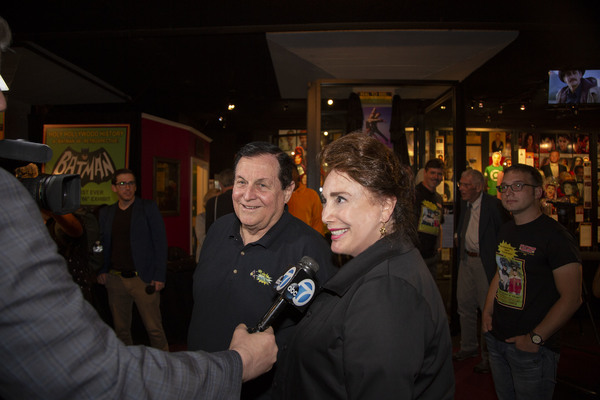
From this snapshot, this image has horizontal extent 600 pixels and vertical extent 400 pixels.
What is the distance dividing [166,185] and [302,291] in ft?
25.2

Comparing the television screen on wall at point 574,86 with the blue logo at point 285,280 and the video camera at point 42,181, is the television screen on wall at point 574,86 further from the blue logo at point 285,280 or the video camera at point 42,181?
the video camera at point 42,181

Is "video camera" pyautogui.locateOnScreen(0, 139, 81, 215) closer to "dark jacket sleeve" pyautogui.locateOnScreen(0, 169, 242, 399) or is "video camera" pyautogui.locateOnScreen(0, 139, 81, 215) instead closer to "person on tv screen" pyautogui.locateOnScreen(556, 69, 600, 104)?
"dark jacket sleeve" pyautogui.locateOnScreen(0, 169, 242, 399)

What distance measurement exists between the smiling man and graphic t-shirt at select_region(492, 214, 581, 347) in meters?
1.22

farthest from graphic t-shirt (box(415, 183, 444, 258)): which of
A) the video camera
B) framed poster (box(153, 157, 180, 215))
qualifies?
framed poster (box(153, 157, 180, 215))

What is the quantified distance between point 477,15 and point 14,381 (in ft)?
15.8

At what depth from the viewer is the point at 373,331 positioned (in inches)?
37.2

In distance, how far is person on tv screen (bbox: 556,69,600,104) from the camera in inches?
205

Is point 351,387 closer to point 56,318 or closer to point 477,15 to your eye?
point 56,318

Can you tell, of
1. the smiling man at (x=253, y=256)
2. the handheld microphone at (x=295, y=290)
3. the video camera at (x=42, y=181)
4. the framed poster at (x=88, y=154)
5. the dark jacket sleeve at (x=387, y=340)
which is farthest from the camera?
the framed poster at (x=88, y=154)

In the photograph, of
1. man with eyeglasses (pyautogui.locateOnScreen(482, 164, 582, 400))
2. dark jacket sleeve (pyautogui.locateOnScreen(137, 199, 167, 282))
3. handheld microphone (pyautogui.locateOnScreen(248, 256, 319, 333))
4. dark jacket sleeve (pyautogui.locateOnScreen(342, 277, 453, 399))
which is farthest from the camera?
dark jacket sleeve (pyautogui.locateOnScreen(137, 199, 167, 282))

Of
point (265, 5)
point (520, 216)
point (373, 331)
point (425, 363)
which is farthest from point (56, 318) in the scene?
point (265, 5)

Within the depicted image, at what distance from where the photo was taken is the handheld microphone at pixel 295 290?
1.20m

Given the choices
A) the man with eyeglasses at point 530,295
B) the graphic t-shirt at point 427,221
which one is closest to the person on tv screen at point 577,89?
the graphic t-shirt at point 427,221

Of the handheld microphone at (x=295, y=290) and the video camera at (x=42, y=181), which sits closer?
the video camera at (x=42, y=181)
